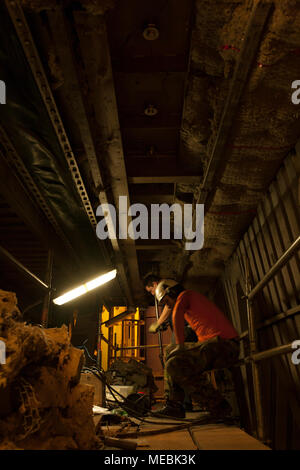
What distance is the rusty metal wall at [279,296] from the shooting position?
2.97 metres

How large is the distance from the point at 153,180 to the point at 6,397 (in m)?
2.55

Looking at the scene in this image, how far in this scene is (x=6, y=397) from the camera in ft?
5.08

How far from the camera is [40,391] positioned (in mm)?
1710

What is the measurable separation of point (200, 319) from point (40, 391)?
255cm

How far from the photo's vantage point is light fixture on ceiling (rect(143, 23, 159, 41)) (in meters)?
2.21

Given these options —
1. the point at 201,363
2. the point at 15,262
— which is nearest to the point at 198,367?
the point at 201,363

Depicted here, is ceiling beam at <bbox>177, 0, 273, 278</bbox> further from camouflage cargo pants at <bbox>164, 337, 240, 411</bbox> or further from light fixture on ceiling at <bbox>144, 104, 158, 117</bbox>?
camouflage cargo pants at <bbox>164, 337, 240, 411</bbox>

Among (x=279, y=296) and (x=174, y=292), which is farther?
(x=174, y=292)

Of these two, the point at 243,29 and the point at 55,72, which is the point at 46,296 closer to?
the point at 55,72
